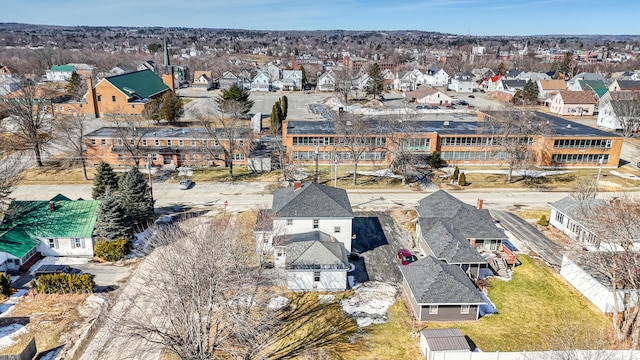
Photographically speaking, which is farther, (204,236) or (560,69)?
(560,69)

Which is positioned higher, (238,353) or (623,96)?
(623,96)

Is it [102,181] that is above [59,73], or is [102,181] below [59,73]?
below

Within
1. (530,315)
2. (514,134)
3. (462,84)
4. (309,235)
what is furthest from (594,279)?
(462,84)

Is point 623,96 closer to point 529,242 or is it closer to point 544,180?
point 544,180

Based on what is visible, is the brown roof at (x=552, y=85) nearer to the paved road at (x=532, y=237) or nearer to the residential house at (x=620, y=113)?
the residential house at (x=620, y=113)

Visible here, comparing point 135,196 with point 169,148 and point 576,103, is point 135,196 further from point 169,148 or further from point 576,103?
point 576,103

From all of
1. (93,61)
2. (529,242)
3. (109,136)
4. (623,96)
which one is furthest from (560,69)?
(93,61)
